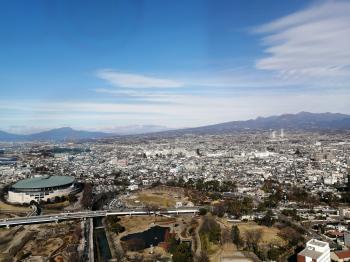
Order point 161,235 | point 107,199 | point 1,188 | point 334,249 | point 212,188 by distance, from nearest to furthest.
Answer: point 334,249 → point 161,235 → point 107,199 → point 212,188 → point 1,188

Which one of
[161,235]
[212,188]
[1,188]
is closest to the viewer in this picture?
[161,235]

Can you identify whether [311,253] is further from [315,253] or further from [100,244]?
[100,244]

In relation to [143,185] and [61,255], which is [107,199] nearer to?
[143,185]

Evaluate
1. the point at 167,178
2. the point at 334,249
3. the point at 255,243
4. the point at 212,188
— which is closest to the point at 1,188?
the point at 167,178

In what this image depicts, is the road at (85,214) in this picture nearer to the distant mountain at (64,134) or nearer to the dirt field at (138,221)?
the dirt field at (138,221)

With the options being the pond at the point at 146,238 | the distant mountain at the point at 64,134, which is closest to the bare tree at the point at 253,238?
the pond at the point at 146,238

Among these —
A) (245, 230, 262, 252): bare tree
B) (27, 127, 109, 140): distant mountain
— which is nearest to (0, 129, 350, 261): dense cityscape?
Answer: (245, 230, 262, 252): bare tree

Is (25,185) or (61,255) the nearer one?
(61,255)
